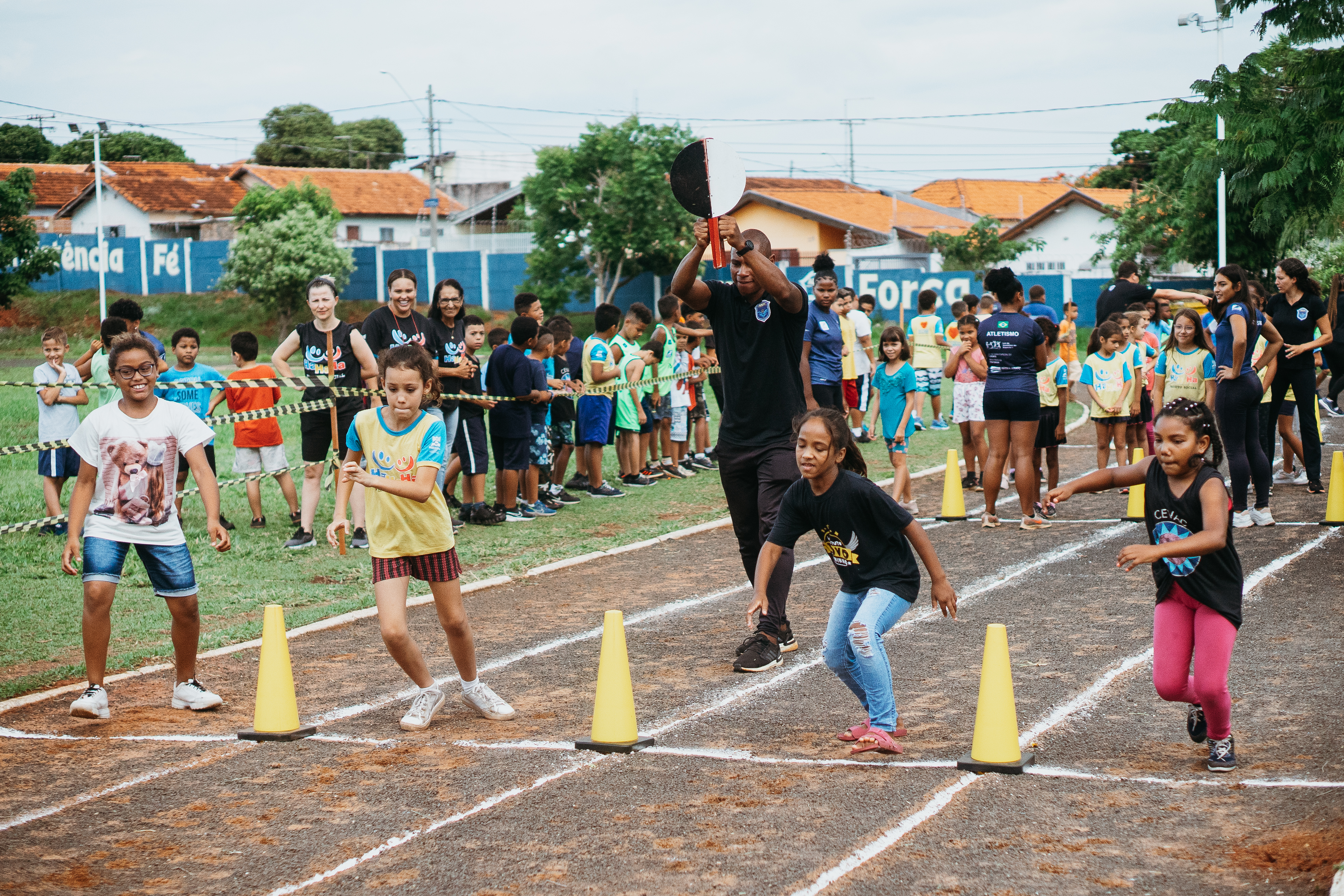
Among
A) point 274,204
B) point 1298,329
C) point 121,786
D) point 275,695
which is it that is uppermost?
point 274,204

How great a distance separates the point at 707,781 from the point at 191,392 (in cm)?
827

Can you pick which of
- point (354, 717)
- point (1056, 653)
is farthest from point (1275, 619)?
point (354, 717)

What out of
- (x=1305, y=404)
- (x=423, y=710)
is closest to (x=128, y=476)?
(x=423, y=710)

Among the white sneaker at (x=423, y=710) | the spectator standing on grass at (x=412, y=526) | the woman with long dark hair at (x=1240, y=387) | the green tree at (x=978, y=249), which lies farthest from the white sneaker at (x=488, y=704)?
the green tree at (x=978, y=249)

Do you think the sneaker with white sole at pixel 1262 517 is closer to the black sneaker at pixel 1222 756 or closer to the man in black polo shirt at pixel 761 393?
the man in black polo shirt at pixel 761 393

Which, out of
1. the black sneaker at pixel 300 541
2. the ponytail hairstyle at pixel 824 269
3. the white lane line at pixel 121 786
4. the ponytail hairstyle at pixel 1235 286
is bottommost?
the white lane line at pixel 121 786

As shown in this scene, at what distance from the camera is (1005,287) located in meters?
11.5

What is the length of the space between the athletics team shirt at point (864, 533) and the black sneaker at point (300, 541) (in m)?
6.68

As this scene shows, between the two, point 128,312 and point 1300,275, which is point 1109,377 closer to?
point 1300,275

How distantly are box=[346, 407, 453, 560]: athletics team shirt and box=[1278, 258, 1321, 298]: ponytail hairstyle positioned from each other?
8.68 meters

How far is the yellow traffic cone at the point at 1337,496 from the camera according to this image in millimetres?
11445

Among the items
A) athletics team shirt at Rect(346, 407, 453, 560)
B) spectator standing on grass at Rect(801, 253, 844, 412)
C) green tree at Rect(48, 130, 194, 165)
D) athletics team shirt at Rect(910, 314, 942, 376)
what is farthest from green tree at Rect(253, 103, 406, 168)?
athletics team shirt at Rect(346, 407, 453, 560)

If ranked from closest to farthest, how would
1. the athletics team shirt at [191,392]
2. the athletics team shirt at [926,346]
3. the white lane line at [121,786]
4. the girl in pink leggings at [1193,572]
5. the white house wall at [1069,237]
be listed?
1. the white lane line at [121,786]
2. the girl in pink leggings at [1193,572]
3. the athletics team shirt at [191,392]
4. the athletics team shirt at [926,346]
5. the white house wall at [1069,237]

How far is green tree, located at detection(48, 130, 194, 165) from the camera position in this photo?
296 feet
